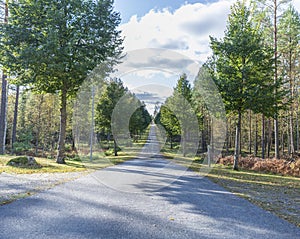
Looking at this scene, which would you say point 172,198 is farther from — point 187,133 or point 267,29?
point 187,133

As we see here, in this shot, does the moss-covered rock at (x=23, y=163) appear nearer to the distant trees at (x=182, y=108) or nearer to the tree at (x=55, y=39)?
the tree at (x=55, y=39)

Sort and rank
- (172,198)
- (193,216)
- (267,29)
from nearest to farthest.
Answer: (193,216) < (172,198) < (267,29)

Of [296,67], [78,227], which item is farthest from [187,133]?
[78,227]

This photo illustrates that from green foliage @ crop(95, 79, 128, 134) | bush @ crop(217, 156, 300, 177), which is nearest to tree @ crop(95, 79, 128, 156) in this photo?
green foliage @ crop(95, 79, 128, 134)

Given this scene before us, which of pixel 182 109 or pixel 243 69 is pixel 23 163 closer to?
pixel 243 69

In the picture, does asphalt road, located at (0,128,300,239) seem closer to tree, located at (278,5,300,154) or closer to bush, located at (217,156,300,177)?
bush, located at (217,156,300,177)

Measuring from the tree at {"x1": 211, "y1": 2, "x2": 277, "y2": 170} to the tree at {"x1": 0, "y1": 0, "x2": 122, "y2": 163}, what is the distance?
6.75 metres

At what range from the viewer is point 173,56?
38.5ft

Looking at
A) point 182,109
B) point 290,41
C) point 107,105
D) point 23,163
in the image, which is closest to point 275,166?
point 290,41

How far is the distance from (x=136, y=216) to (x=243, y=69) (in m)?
10.7

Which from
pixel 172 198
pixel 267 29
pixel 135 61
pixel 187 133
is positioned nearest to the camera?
pixel 172 198

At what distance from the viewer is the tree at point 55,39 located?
477 inches

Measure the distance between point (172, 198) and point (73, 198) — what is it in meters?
2.67

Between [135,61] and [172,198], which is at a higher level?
[135,61]
